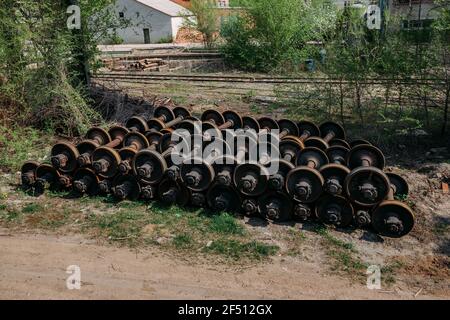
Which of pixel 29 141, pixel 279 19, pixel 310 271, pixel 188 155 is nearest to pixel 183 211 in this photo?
pixel 188 155

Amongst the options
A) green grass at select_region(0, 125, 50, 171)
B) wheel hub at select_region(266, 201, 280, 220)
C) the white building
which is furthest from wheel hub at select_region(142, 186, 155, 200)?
the white building

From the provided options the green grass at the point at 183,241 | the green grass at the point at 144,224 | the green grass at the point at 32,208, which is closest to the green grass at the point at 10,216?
the green grass at the point at 144,224

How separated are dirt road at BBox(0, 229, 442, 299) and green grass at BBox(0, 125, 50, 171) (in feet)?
11.1

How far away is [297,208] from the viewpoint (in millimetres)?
5941

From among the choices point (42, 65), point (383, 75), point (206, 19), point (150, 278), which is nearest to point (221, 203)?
point (150, 278)

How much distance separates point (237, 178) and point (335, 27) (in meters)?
4.85

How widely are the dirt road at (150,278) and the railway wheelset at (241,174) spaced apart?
1087 mm

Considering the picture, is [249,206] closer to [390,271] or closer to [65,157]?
[390,271]

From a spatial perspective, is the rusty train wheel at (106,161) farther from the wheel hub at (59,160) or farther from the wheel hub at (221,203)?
the wheel hub at (221,203)

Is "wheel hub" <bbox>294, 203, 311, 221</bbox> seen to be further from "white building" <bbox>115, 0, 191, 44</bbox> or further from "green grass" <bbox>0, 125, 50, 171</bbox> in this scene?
"white building" <bbox>115, 0, 191, 44</bbox>

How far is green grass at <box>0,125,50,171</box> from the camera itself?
27.7ft

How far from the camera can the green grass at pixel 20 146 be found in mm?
8428

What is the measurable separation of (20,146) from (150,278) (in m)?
5.61

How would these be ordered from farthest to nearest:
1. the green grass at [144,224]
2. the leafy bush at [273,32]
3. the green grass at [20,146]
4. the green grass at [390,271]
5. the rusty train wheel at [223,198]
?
the leafy bush at [273,32] < the green grass at [20,146] < the rusty train wheel at [223,198] < the green grass at [144,224] < the green grass at [390,271]
